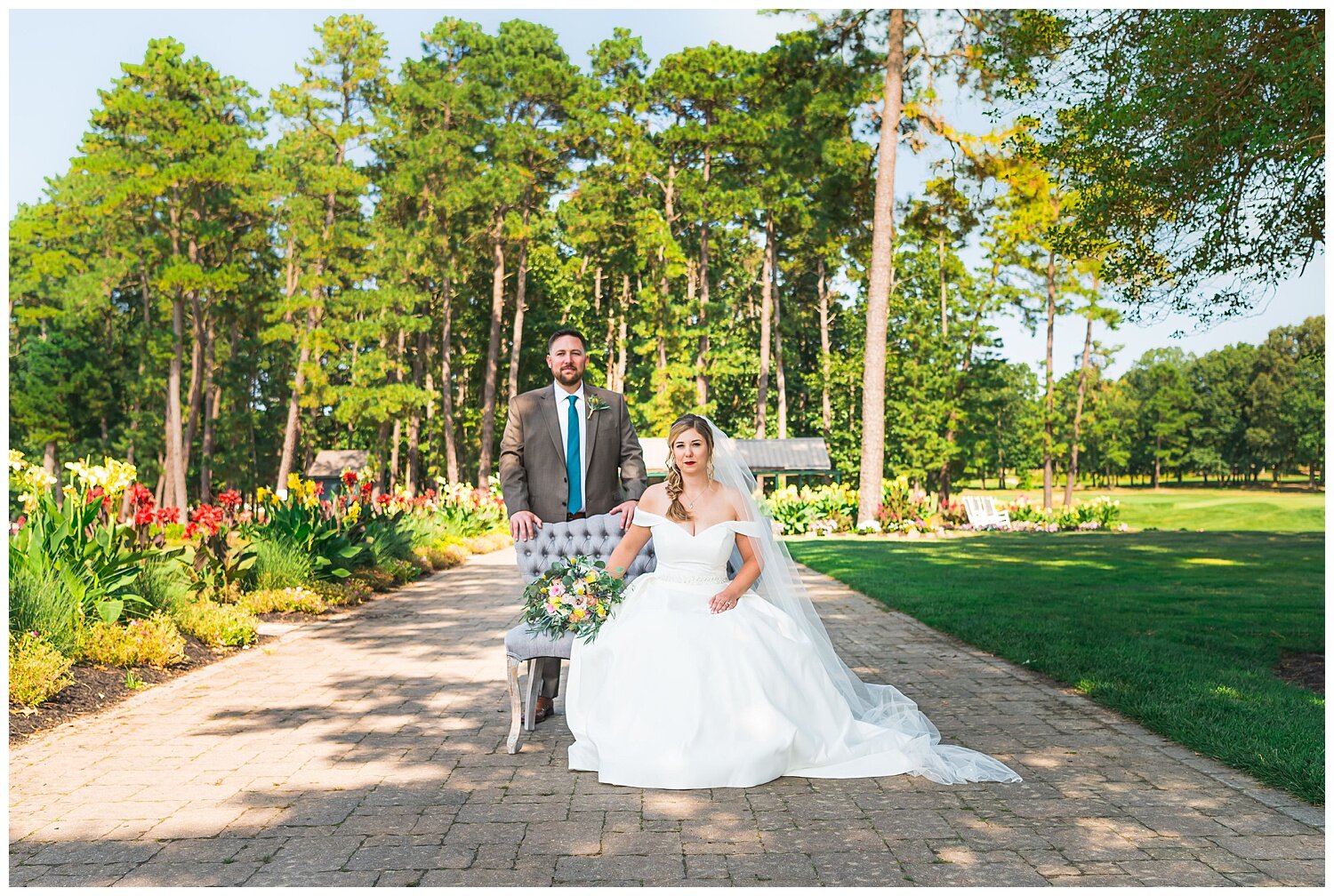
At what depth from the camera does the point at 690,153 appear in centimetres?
4066

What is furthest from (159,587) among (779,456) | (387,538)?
(779,456)

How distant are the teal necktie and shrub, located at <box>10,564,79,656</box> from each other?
364 centimetres

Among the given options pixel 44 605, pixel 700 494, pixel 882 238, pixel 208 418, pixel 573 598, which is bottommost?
pixel 44 605

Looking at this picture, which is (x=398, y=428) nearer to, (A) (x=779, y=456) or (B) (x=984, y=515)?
(A) (x=779, y=456)

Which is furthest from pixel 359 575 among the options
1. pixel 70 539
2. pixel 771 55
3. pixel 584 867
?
pixel 771 55

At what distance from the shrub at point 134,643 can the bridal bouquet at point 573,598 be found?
3.56 m

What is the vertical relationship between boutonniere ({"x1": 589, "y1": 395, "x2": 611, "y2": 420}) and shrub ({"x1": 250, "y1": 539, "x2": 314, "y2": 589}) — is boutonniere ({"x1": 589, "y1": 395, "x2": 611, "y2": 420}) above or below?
above

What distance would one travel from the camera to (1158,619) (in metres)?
10.1

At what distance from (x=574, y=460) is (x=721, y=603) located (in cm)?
168

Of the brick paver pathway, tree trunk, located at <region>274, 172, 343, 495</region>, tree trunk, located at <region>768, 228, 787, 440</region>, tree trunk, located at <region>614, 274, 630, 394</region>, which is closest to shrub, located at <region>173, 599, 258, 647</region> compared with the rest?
the brick paver pathway

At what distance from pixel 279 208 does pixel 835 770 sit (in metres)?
42.9

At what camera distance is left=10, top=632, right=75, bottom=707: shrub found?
20.3ft

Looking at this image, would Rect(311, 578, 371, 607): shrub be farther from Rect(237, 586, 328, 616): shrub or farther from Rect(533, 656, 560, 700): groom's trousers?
Rect(533, 656, 560, 700): groom's trousers

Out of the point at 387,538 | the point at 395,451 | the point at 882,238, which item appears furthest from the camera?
the point at 395,451
